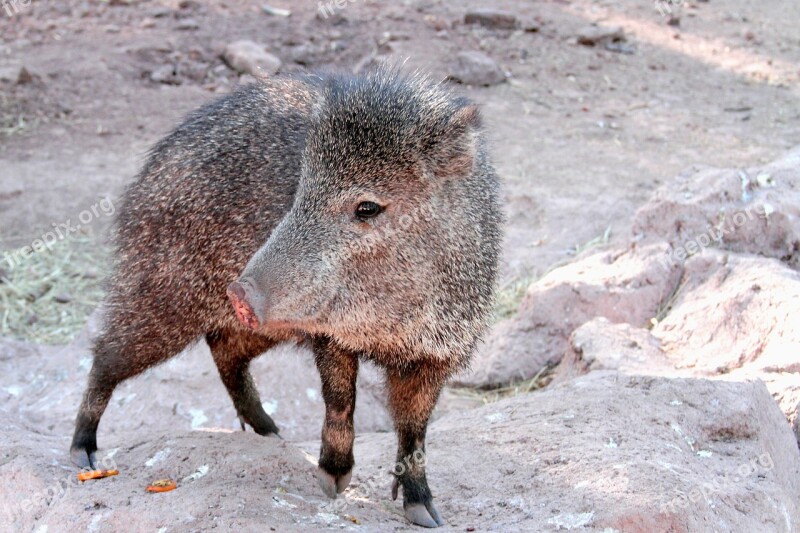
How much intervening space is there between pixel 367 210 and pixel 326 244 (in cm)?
18

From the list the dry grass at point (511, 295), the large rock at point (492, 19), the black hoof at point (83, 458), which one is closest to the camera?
the black hoof at point (83, 458)

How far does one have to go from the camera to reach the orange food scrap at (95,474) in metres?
3.24

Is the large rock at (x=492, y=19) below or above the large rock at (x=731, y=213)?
below

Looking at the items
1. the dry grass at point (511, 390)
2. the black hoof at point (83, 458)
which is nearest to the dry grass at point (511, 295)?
the dry grass at point (511, 390)

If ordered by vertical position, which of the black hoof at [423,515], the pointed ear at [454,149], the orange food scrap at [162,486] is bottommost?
the orange food scrap at [162,486]

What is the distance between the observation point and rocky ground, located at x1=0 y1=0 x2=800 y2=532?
10.1ft

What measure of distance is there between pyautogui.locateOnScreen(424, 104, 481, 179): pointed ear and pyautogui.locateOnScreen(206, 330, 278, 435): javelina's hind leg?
3.87 ft

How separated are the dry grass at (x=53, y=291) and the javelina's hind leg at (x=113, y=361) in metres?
1.83

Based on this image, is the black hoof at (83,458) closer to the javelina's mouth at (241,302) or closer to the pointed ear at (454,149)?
the javelina's mouth at (241,302)

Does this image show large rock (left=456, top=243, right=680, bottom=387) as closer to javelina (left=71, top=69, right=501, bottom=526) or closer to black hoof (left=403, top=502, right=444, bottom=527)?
javelina (left=71, top=69, right=501, bottom=526)

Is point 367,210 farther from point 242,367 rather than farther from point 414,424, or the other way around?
point 242,367

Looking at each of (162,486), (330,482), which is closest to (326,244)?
(330,482)

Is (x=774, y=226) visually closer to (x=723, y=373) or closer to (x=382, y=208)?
(x=723, y=373)

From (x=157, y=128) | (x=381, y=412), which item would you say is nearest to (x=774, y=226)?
(x=381, y=412)
